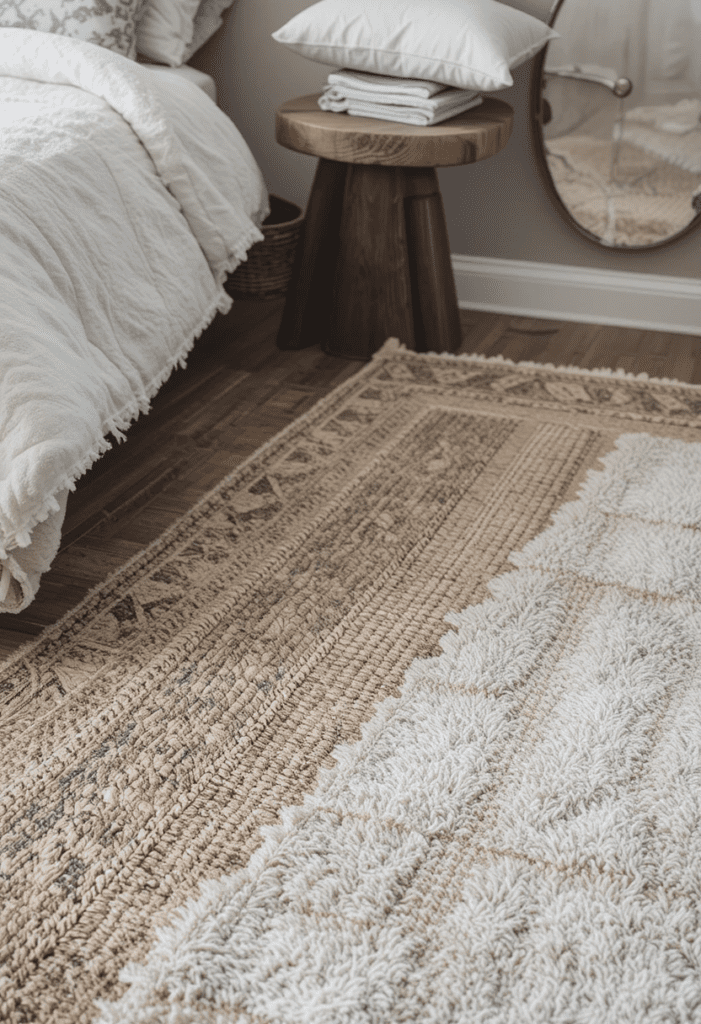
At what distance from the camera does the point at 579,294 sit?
2.46 metres

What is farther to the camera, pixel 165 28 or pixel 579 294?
pixel 579 294

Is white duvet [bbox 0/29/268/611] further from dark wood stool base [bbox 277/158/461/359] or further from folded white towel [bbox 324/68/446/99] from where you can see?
folded white towel [bbox 324/68/446/99]

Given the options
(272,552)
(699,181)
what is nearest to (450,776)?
(272,552)

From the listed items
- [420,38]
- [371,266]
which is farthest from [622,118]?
[371,266]

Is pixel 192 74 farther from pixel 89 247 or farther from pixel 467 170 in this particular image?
pixel 89 247

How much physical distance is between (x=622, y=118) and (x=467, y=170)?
385mm

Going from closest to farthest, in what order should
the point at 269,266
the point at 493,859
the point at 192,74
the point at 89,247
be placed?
1. the point at 493,859
2. the point at 89,247
3. the point at 269,266
4. the point at 192,74

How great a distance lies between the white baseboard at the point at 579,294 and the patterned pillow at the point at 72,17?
959 mm

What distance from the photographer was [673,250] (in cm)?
236

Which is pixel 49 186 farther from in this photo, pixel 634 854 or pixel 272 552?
pixel 634 854

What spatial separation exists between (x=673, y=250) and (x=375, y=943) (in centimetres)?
195

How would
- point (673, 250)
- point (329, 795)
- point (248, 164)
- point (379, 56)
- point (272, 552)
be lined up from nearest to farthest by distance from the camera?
point (329, 795), point (272, 552), point (379, 56), point (248, 164), point (673, 250)

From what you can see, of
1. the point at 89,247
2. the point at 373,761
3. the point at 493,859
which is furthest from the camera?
the point at 89,247

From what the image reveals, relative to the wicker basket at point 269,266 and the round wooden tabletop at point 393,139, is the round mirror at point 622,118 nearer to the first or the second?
the round wooden tabletop at point 393,139
